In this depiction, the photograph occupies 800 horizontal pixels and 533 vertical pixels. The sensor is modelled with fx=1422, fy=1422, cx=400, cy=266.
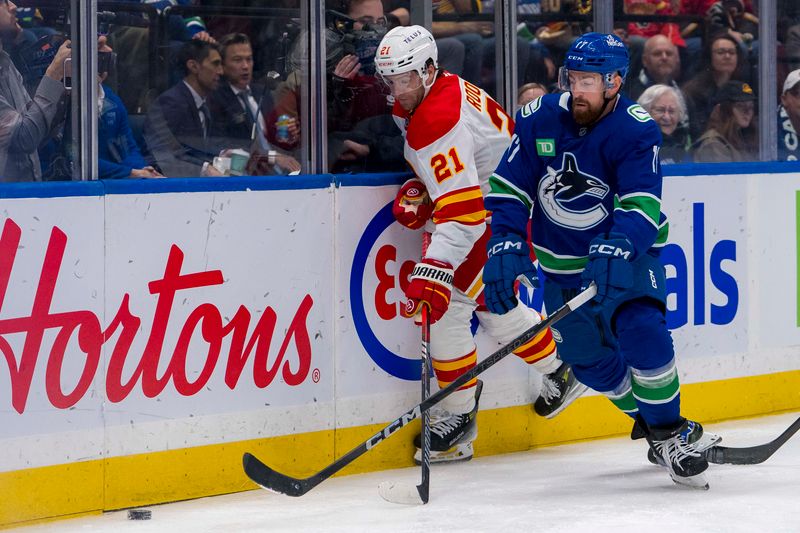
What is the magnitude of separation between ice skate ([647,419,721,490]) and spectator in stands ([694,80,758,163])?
142 centimetres

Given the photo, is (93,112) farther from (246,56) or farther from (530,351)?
(530,351)

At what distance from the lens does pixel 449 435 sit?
14.0ft

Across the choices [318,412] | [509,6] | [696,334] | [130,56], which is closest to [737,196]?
[696,334]

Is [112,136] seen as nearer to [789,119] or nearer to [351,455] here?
[351,455]

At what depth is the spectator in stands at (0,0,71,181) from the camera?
3.57m

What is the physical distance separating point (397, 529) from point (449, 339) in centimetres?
82

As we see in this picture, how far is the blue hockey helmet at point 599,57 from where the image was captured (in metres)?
3.73

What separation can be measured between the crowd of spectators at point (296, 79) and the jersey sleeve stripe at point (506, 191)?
1.88ft

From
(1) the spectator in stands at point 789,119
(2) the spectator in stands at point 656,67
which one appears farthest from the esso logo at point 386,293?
(1) the spectator in stands at point 789,119

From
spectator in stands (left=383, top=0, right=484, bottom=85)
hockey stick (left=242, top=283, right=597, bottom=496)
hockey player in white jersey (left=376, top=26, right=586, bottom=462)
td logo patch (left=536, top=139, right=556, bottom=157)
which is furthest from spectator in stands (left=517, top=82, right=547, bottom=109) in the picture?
hockey stick (left=242, top=283, right=597, bottom=496)

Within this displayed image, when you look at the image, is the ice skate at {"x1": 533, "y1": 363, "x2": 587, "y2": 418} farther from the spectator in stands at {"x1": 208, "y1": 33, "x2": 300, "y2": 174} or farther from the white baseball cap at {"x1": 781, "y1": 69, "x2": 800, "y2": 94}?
the white baseball cap at {"x1": 781, "y1": 69, "x2": 800, "y2": 94}

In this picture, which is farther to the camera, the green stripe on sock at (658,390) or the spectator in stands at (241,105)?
the spectator in stands at (241,105)

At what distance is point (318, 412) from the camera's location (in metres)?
4.10

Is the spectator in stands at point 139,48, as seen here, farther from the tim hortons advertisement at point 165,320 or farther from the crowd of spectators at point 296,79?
the tim hortons advertisement at point 165,320
